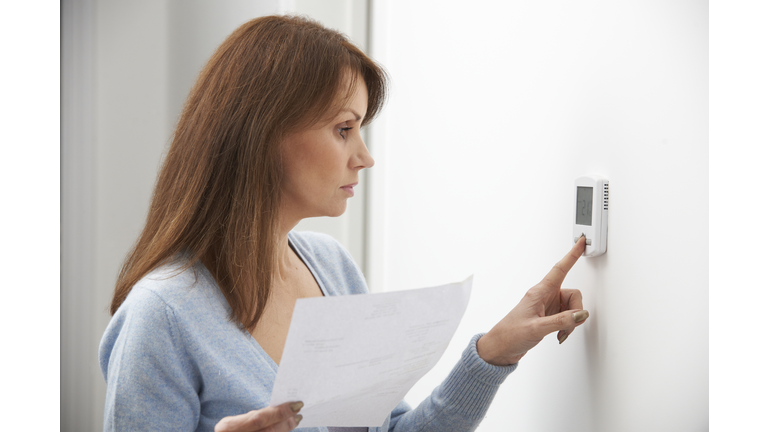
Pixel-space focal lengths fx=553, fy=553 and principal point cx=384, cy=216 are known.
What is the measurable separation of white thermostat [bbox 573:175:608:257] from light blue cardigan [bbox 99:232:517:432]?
1.50 ft

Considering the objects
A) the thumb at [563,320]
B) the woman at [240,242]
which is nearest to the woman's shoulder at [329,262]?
the woman at [240,242]

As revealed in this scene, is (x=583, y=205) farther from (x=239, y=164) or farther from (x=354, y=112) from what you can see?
(x=239, y=164)

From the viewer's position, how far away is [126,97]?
139cm

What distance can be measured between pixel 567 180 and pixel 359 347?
449 mm

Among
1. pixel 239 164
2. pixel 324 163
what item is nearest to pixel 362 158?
pixel 324 163

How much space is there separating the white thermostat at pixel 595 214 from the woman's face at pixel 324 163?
307mm

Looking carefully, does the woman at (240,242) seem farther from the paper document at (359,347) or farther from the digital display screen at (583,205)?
the paper document at (359,347)

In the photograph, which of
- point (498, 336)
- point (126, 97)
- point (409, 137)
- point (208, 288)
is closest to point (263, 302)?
point (208, 288)

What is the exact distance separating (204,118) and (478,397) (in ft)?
1.83

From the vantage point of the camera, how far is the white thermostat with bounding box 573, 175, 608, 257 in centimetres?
75

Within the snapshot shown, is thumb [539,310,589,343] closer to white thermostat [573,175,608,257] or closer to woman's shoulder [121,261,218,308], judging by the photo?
white thermostat [573,175,608,257]

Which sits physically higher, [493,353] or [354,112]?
[354,112]

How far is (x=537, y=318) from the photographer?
74 centimetres

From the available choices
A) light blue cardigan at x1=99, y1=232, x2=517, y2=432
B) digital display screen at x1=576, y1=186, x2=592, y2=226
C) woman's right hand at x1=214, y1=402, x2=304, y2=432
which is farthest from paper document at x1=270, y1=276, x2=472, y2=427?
digital display screen at x1=576, y1=186, x2=592, y2=226
